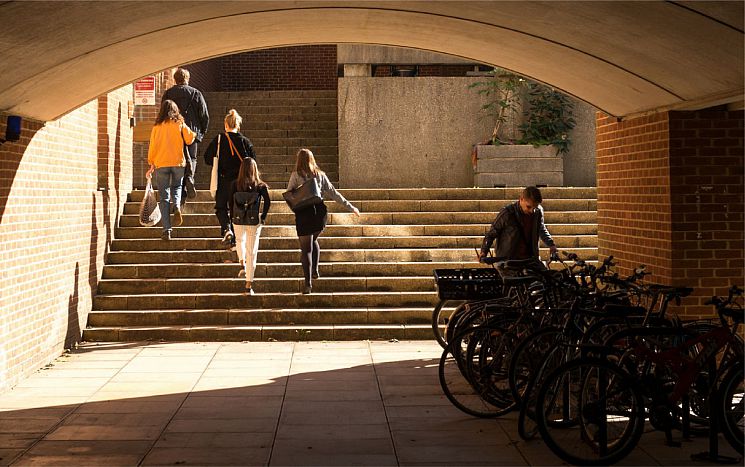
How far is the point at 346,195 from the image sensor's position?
14.8 meters

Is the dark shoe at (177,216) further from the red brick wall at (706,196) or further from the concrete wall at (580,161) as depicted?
the concrete wall at (580,161)

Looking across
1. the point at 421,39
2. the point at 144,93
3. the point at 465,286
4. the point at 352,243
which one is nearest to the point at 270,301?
the point at 352,243

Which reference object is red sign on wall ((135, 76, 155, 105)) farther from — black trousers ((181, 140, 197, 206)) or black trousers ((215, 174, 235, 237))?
black trousers ((215, 174, 235, 237))

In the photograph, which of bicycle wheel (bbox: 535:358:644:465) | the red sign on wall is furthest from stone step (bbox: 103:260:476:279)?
bicycle wheel (bbox: 535:358:644:465)

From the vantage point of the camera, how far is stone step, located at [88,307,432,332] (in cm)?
1188

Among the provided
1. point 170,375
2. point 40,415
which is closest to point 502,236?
point 170,375

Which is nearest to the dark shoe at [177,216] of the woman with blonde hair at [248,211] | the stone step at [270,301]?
the woman with blonde hair at [248,211]

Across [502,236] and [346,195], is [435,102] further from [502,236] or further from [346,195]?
[502,236]

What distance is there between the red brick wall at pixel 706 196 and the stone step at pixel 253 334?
360 centimetres

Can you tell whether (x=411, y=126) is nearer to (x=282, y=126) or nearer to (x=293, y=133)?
(x=293, y=133)

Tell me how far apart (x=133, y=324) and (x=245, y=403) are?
399 cm

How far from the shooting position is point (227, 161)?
1263 cm

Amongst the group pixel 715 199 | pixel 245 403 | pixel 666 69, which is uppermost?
pixel 666 69

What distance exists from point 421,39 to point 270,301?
4.01 meters
